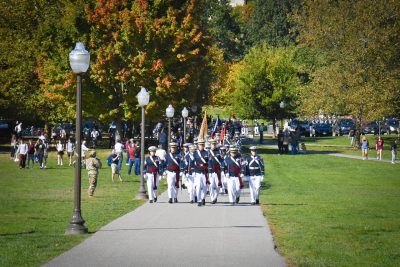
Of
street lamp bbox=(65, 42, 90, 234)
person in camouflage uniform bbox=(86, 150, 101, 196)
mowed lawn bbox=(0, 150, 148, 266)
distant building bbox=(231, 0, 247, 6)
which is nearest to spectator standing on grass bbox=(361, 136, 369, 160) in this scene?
mowed lawn bbox=(0, 150, 148, 266)

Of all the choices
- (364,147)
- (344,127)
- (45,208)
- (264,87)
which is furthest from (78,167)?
(344,127)

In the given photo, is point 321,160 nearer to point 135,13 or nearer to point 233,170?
point 135,13

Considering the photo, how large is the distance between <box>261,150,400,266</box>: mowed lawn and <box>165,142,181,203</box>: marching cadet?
3.08 metres

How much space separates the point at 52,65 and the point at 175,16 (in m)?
9.47

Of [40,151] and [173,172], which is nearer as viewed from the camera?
[173,172]

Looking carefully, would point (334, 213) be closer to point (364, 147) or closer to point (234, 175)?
point (234, 175)

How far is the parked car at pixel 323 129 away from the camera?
91.9 meters

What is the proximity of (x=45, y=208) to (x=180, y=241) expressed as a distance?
8.98m

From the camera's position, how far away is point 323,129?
9225 cm

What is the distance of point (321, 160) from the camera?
54406mm

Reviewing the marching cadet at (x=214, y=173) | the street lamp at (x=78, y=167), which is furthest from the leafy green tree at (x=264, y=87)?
the street lamp at (x=78, y=167)

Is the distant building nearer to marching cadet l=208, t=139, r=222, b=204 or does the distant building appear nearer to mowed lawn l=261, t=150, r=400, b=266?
mowed lawn l=261, t=150, r=400, b=266

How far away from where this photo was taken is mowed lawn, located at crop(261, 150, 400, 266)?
15570mm

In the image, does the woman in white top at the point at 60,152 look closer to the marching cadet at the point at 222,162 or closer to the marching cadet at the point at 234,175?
the marching cadet at the point at 222,162
